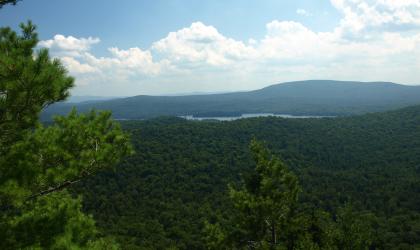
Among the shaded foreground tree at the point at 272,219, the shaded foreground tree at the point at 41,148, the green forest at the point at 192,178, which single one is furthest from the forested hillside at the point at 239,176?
the shaded foreground tree at the point at 41,148

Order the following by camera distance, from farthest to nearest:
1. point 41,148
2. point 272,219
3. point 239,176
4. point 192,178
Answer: point 192,178, point 239,176, point 272,219, point 41,148

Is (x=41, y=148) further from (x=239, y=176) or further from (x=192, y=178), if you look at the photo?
(x=192, y=178)

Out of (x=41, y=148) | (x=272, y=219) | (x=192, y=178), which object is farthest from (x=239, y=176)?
(x=41, y=148)

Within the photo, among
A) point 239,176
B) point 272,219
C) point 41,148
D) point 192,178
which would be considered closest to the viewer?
point 41,148

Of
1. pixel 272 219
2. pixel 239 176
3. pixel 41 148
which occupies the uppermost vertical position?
pixel 41 148

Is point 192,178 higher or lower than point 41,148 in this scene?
lower

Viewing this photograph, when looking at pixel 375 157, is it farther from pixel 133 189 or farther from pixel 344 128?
pixel 133 189
